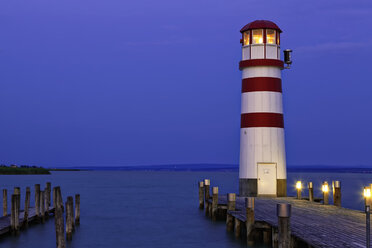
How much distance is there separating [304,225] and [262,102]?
9029 millimetres

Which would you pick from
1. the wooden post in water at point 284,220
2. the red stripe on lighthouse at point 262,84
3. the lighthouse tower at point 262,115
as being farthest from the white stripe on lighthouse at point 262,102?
the wooden post in water at point 284,220

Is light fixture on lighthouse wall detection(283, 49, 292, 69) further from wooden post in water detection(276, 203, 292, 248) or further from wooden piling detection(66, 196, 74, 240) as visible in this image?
wooden post in water detection(276, 203, 292, 248)

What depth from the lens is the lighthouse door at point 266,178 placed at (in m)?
22.0

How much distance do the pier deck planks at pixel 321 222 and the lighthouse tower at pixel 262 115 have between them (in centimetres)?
238

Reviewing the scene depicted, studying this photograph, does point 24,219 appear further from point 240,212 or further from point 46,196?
point 240,212

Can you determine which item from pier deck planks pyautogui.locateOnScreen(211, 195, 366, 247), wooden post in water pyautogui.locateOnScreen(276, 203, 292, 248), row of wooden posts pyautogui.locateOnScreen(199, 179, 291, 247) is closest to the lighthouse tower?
row of wooden posts pyautogui.locateOnScreen(199, 179, 291, 247)

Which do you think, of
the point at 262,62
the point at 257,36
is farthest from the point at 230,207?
the point at 257,36

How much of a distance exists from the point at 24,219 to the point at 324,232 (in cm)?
1080

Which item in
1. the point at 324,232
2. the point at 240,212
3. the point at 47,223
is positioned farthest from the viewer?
the point at 47,223

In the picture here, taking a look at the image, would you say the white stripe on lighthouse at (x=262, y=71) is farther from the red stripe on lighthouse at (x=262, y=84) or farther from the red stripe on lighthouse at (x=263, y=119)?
the red stripe on lighthouse at (x=263, y=119)

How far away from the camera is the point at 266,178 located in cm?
2197

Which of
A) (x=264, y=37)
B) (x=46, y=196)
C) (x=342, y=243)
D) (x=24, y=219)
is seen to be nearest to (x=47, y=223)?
(x=46, y=196)

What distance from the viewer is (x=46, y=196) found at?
72.1 ft

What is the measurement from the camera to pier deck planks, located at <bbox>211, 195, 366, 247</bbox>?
11.0m
